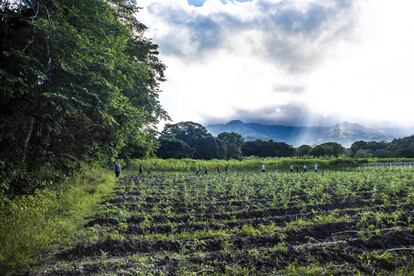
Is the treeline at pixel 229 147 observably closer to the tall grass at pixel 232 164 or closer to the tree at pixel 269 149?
the tree at pixel 269 149

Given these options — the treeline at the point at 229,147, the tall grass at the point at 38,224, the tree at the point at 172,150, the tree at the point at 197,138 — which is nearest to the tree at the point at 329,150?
the treeline at the point at 229,147

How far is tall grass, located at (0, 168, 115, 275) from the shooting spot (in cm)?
553

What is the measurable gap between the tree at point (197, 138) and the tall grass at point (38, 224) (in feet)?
164

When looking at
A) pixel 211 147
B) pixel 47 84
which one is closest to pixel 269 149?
pixel 211 147

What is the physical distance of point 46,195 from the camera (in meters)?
9.87

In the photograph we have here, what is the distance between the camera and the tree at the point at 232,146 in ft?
217

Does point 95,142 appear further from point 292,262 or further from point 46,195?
point 292,262

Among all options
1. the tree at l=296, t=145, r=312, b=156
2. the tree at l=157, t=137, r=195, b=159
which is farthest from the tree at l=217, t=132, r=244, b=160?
the tree at l=296, t=145, r=312, b=156

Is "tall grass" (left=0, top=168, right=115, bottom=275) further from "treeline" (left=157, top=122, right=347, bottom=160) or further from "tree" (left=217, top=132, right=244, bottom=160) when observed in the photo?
"tree" (left=217, top=132, right=244, bottom=160)

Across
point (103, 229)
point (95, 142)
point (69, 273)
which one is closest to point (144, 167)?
point (95, 142)

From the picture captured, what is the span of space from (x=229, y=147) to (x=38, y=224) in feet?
203

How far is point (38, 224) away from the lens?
7266mm

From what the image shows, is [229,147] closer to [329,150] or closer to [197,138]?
[197,138]

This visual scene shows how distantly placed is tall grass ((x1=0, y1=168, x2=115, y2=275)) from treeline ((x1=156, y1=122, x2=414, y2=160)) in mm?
46690
